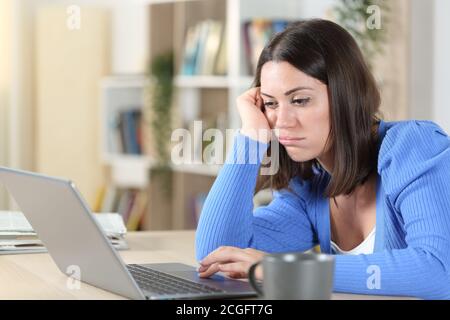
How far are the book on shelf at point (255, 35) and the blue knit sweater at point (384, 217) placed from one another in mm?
1918

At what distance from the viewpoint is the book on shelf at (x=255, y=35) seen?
144 inches

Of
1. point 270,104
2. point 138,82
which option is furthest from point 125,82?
point 270,104

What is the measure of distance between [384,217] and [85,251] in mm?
633

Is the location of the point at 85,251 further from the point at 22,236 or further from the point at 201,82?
the point at 201,82

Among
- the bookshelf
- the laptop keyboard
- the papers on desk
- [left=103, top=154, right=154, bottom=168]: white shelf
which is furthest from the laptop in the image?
[left=103, top=154, right=154, bottom=168]: white shelf

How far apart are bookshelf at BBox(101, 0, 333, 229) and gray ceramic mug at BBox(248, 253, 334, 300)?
2545 mm

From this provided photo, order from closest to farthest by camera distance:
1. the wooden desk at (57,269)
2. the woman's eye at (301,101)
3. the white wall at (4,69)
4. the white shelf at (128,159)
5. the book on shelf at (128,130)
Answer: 1. the wooden desk at (57,269)
2. the woman's eye at (301,101)
3. the white shelf at (128,159)
4. the book on shelf at (128,130)
5. the white wall at (4,69)

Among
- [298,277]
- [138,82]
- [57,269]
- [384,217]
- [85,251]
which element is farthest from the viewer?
[138,82]

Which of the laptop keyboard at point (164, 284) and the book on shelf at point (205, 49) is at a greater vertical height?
the book on shelf at point (205, 49)

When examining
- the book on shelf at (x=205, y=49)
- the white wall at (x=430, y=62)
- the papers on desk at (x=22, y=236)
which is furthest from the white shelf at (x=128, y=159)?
the papers on desk at (x=22, y=236)

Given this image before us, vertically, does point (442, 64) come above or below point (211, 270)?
above

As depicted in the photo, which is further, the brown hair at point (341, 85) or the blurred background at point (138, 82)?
the blurred background at point (138, 82)

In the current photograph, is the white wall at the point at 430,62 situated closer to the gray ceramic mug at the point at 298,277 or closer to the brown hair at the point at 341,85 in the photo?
the brown hair at the point at 341,85

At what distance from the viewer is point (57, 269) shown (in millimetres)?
1423
